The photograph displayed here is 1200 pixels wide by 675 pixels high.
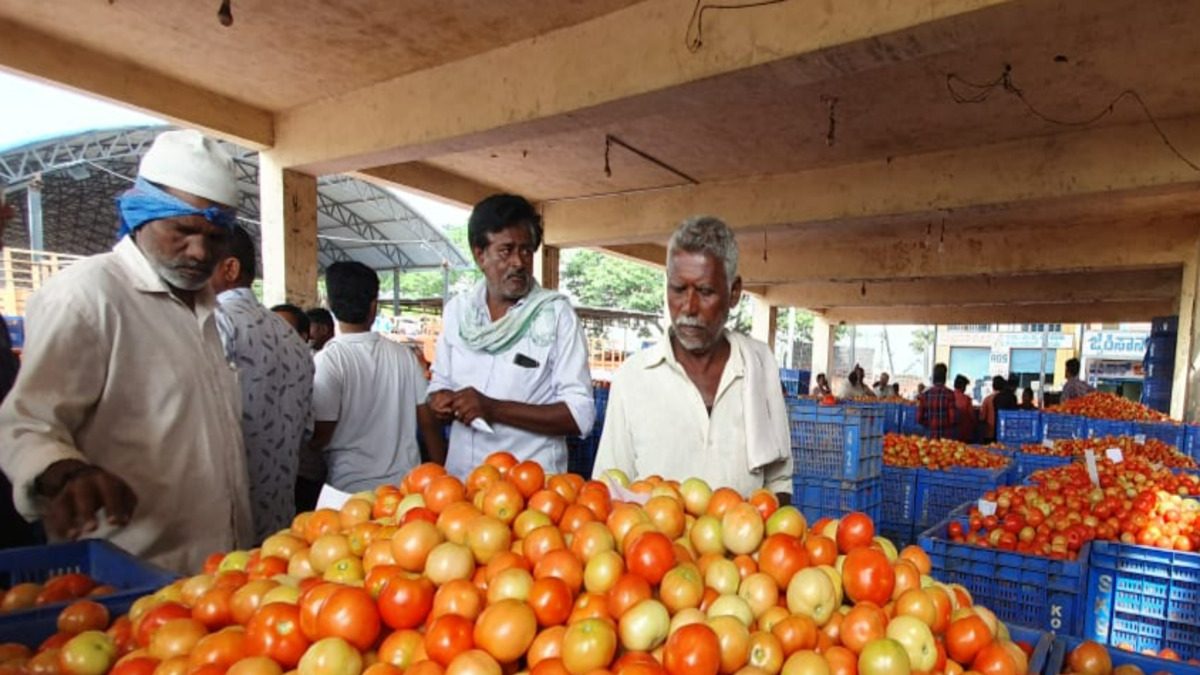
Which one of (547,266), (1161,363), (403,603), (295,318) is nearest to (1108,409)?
(1161,363)

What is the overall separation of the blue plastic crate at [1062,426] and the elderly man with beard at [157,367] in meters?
8.62

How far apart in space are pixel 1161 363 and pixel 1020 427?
573cm

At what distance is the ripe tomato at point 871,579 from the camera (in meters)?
1.13

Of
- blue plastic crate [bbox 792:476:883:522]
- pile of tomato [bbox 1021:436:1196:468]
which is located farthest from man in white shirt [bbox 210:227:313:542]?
pile of tomato [bbox 1021:436:1196:468]

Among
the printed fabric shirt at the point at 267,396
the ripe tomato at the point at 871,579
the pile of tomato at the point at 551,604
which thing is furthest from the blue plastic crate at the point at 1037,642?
the printed fabric shirt at the point at 267,396

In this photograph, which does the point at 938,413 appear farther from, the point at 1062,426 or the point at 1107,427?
the point at 1107,427

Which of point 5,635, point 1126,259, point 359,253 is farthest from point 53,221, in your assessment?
point 1126,259

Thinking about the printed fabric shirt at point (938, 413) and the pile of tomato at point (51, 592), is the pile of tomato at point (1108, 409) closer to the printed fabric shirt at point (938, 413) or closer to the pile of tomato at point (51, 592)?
the printed fabric shirt at point (938, 413)

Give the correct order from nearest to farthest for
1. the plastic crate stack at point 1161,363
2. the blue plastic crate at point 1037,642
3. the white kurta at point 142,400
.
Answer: the blue plastic crate at point 1037,642, the white kurta at point 142,400, the plastic crate stack at point 1161,363

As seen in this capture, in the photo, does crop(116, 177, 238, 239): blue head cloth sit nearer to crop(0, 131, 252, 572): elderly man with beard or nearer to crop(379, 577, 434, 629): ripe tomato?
crop(0, 131, 252, 572): elderly man with beard

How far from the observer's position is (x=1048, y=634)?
1.32 m

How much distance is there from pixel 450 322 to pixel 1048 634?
6.96ft

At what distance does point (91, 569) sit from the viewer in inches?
62.8

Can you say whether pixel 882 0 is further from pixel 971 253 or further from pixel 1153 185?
pixel 971 253
